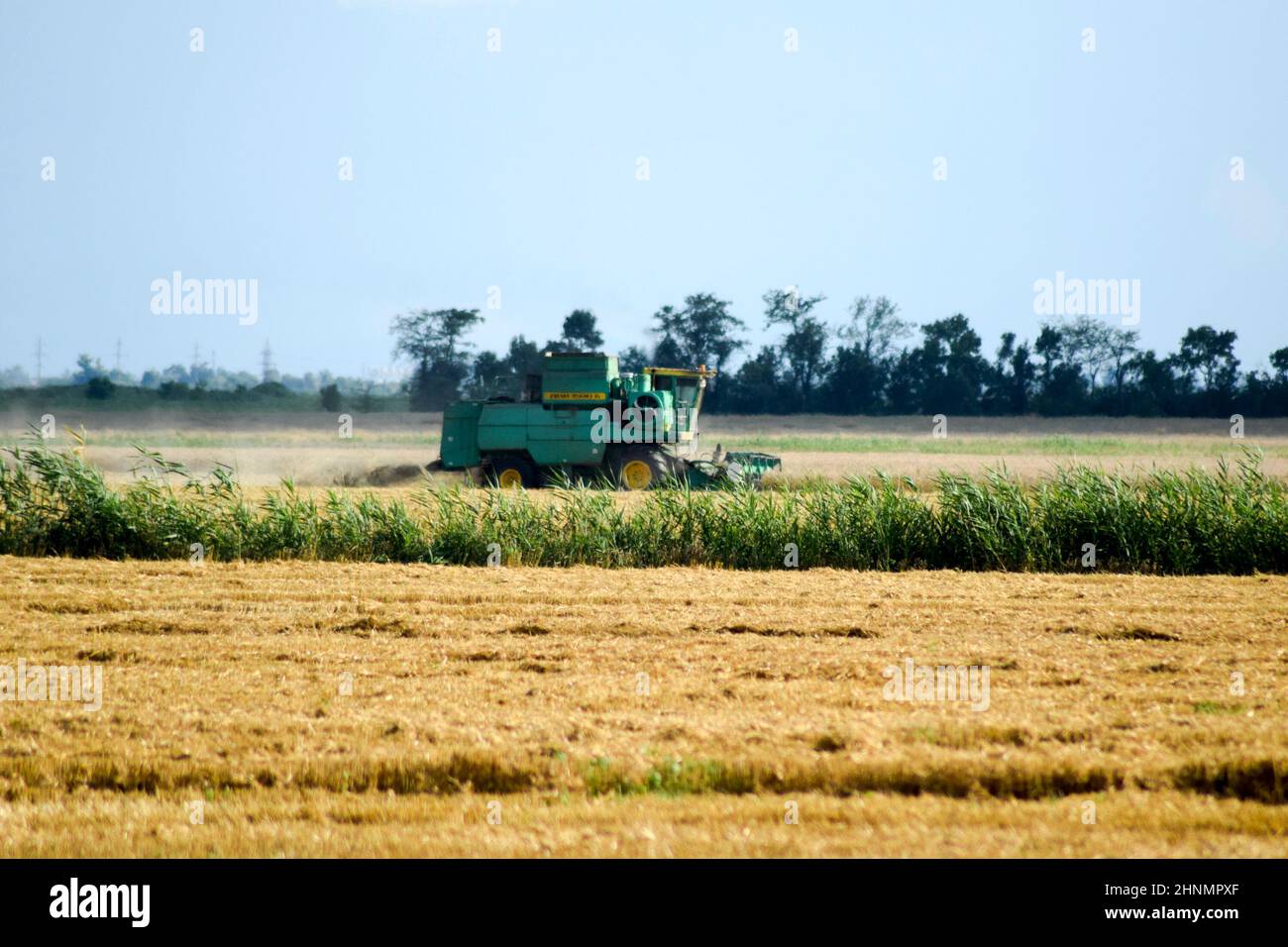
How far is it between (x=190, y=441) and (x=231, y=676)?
1641 inches

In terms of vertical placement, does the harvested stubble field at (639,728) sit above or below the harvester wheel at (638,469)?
below

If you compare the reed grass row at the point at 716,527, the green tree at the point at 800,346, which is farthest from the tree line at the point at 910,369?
the reed grass row at the point at 716,527

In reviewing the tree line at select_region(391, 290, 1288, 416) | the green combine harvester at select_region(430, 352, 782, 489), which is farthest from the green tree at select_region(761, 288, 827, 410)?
the green combine harvester at select_region(430, 352, 782, 489)

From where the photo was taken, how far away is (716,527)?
15.3 m

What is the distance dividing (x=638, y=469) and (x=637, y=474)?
0.43 ft

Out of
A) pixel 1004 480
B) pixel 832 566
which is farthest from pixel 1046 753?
→ pixel 1004 480

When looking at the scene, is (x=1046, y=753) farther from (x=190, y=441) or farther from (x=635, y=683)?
(x=190, y=441)

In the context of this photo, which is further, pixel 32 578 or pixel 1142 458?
pixel 1142 458

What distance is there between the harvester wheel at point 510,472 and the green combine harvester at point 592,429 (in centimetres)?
2

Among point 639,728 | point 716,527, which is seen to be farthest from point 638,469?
point 639,728

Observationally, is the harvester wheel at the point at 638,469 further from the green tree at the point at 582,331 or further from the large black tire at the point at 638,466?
the green tree at the point at 582,331

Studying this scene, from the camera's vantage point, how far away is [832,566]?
14828 millimetres

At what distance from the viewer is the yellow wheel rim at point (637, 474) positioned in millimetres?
23953

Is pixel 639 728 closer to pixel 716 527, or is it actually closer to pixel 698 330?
pixel 716 527
